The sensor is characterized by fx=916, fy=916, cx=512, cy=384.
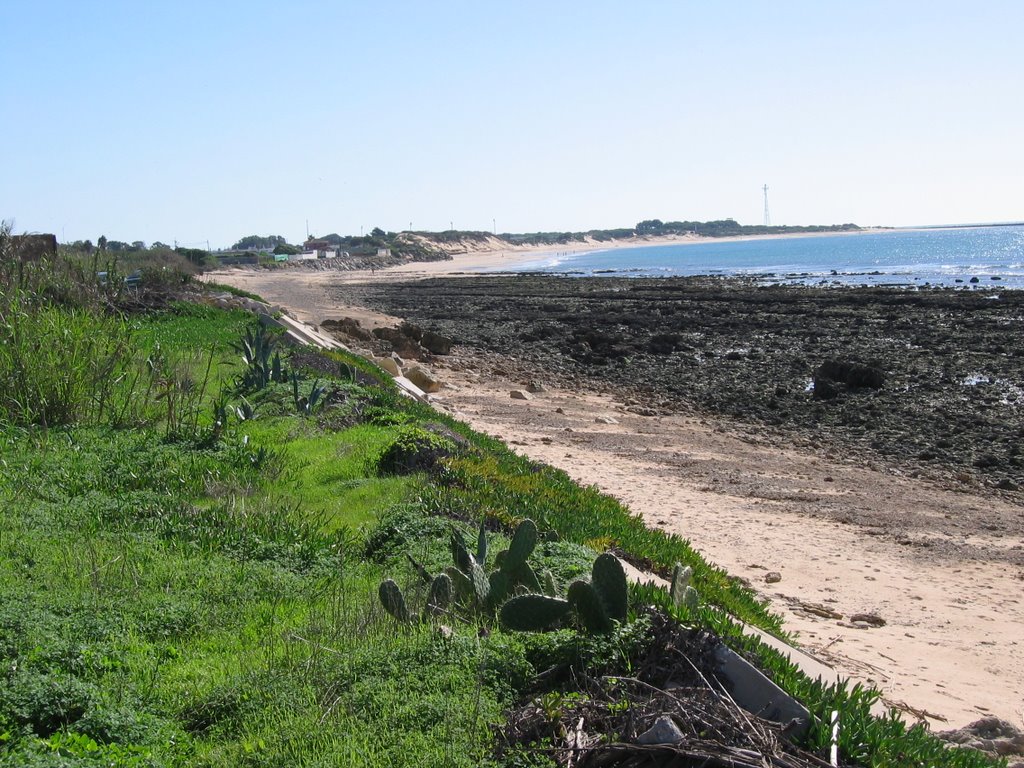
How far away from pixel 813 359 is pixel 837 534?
543 inches

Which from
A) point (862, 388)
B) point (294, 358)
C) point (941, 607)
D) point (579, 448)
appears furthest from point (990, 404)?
point (294, 358)

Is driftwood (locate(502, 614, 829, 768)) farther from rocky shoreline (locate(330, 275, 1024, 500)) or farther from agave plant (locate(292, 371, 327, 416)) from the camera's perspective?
rocky shoreline (locate(330, 275, 1024, 500))

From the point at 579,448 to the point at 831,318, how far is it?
2059 centimetres

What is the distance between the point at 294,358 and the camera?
49.5 ft

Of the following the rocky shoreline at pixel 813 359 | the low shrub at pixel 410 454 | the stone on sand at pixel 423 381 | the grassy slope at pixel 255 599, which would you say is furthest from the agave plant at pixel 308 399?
the rocky shoreline at pixel 813 359

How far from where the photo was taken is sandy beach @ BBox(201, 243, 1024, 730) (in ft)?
19.9

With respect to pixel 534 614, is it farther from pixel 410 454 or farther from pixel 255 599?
pixel 410 454

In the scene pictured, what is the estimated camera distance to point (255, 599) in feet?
17.3

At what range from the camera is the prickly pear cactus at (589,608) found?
4355 millimetres

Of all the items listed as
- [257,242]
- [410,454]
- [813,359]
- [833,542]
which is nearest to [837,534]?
[833,542]

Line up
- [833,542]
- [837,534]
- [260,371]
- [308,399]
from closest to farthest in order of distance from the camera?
[833,542]
[837,534]
[308,399]
[260,371]

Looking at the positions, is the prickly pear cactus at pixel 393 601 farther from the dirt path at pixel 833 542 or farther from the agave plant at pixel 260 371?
the agave plant at pixel 260 371

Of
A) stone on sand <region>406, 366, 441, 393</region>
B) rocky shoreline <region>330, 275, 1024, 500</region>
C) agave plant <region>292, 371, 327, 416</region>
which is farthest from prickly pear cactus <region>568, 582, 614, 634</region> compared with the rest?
stone on sand <region>406, 366, 441, 393</region>

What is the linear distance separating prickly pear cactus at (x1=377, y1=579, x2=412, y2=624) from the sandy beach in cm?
281
